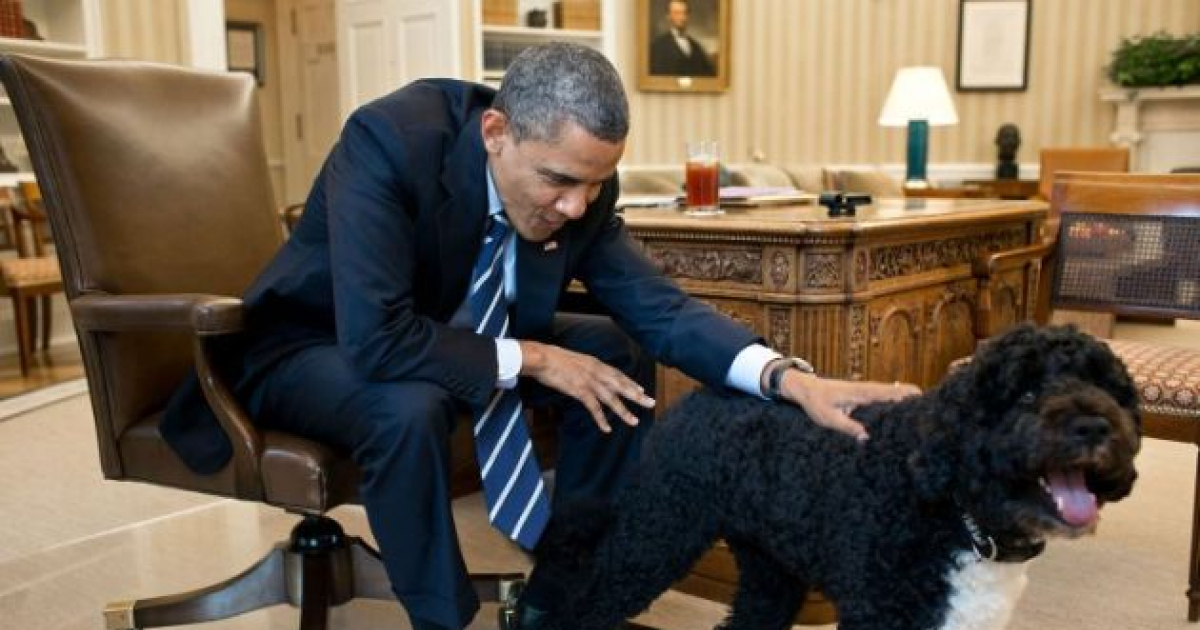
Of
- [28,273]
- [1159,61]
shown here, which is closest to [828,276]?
[28,273]

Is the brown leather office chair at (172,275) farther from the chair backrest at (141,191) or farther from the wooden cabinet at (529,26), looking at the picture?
the wooden cabinet at (529,26)

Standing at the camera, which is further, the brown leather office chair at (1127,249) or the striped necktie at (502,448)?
the brown leather office chair at (1127,249)

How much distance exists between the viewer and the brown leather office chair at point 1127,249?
107 inches

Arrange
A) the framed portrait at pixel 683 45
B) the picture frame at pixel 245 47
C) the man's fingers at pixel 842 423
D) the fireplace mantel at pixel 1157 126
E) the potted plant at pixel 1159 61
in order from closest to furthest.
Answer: the man's fingers at pixel 842 423 < the framed portrait at pixel 683 45 < the potted plant at pixel 1159 61 < the fireplace mantel at pixel 1157 126 < the picture frame at pixel 245 47

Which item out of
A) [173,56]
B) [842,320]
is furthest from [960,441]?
[173,56]

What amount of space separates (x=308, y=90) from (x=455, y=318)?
243 inches

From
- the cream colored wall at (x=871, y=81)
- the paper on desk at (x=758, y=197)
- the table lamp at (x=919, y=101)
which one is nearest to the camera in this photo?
the paper on desk at (x=758, y=197)

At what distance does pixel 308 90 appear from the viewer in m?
7.58

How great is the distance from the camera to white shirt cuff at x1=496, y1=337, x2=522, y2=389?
170 cm

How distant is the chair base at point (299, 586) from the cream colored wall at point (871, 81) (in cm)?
547

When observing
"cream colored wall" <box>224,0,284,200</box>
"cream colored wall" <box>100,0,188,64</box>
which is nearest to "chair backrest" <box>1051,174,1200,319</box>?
"cream colored wall" <box>100,0,188,64</box>

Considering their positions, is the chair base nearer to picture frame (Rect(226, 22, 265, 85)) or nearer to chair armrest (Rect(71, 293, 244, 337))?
chair armrest (Rect(71, 293, 244, 337))

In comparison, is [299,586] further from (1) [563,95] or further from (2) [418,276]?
(1) [563,95]

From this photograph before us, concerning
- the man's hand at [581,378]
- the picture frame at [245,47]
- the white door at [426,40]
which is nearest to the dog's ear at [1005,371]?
the man's hand at [581,378]
